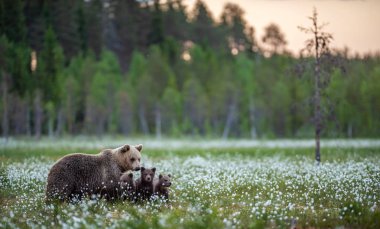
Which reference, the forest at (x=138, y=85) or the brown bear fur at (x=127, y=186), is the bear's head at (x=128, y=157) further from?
the forest at (x=138, y=85)

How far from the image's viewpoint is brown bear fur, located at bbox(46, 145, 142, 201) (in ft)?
45.1

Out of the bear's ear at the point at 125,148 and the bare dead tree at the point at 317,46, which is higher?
the bare dead tree at the point at 317,46

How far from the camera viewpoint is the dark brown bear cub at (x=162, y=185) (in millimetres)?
14651

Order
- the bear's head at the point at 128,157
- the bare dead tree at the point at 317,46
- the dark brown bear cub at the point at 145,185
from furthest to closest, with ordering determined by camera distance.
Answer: the bare dead tree at the point at 317,46 < the dark brown bear cub at the point at 145,185 < the bear's head at the point at 128,157

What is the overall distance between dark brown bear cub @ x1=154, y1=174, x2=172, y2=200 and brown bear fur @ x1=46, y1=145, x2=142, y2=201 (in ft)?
2.93

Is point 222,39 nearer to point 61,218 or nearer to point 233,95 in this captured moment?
point 233,95

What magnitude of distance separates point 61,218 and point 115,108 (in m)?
67.3

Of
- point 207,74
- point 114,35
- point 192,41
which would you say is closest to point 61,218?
point 207,74

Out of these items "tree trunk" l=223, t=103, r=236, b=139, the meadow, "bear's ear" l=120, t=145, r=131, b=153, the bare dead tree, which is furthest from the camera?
"tree trunk" l=223, t=103, r=236, b=139

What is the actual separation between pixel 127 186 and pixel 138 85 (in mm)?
62031

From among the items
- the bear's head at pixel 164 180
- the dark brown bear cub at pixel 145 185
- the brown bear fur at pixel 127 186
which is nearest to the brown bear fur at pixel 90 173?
the brown bear fur at pixel 127 186

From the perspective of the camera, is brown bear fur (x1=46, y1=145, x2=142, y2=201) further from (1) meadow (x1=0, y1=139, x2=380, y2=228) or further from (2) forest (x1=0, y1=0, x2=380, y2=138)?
(2) forest (x1=0, y1=0, x2=380, y2=138)

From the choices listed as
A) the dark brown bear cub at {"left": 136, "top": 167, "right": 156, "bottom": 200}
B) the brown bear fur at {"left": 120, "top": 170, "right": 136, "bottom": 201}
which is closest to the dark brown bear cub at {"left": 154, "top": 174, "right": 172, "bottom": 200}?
the dark brown bear cub at {"left": 136, "top": 167, "right": 156, "bottom": 200}

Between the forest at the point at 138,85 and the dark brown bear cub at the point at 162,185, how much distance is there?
3940 centimetres
